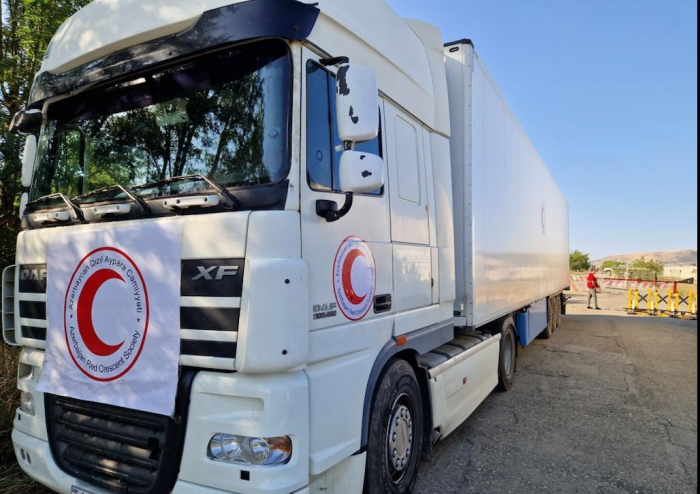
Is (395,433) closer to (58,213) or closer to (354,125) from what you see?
(354,125)

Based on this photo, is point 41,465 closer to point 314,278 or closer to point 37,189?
point 37,189

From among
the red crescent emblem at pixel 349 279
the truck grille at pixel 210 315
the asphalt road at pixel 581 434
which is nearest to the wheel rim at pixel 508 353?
the asphalt road at pixel 581 434

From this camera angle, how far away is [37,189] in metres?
3.12

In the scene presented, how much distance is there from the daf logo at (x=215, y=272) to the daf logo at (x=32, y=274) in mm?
1268

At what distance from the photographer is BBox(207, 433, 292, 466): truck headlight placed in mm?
2104

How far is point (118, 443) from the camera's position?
2.41 meters

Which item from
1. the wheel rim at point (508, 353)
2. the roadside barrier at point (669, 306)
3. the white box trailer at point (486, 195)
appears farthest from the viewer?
the roadside barrier at point (669, 306)

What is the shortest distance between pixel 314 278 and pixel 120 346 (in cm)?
110

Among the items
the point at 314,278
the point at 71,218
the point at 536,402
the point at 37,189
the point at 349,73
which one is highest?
the point at 349,73

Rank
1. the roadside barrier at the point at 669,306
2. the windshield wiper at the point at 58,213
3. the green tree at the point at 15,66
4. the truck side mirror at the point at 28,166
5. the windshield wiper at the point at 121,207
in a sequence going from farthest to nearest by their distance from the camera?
the roadside barrier at the point at 669,306
the green tree at the point at 15,66
the truck side mirror at the point at 28,166
the windshield wiper at the point at 58,213
the windshield wiper at the point at 121,207

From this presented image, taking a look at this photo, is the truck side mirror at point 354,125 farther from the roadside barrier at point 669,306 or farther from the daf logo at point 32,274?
the roadside barrier at point 669,306

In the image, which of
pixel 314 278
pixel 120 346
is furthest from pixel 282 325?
pixel 120 346

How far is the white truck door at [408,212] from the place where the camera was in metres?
3.19

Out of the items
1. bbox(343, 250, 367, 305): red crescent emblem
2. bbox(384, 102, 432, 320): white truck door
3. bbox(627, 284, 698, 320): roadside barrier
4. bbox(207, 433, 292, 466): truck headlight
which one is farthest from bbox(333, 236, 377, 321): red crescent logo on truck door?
bbox(627, 284, 698, 320): roadside barrier
